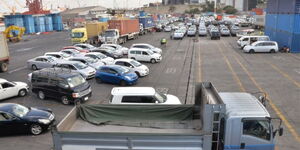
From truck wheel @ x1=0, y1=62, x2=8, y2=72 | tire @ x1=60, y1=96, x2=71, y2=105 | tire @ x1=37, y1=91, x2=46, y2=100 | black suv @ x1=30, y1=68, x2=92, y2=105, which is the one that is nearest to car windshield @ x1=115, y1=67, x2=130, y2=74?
black suv @ x1=30, y1=68, x2=92, y2=105

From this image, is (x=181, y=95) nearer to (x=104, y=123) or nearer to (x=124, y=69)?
(x=124, y=69)

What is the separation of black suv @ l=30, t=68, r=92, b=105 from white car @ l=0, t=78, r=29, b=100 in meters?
1.42

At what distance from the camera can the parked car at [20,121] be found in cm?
1113

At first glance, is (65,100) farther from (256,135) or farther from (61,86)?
(256,135)

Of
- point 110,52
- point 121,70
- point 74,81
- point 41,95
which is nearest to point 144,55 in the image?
point 110,52

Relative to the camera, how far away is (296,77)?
20812mm

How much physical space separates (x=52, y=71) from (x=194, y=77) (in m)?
10.9

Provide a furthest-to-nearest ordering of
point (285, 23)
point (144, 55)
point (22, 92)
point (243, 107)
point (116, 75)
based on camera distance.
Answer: point (285, 23), point (144, 55), point (116, 75), point (22, 92), point (243, 107)

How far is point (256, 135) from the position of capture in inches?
299

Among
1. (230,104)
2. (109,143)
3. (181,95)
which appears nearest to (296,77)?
(181,95)

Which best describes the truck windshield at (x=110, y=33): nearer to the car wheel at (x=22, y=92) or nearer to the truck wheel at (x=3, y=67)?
the truck wheel at (x=3, y=67)

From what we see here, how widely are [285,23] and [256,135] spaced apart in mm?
33250

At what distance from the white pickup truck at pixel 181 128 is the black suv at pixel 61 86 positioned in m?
6.13

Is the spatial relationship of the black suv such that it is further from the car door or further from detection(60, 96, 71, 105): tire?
the car door
